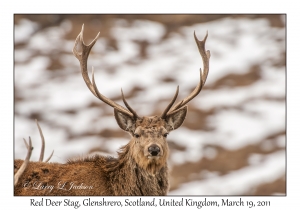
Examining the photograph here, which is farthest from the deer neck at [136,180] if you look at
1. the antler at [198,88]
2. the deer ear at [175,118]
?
the antler at [198,88]

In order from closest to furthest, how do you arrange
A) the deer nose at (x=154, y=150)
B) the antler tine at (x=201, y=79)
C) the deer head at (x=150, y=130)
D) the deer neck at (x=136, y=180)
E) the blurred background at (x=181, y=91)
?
the deer nose at (x=154, y=150)
the deer head at (x=150, y=130)
the deer neck at (x=136, y=180)
the antler tine at (x=201, y=79)
the blurred background at (x=181, y=91)

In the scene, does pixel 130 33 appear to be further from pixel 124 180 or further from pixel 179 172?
pixel 124 180

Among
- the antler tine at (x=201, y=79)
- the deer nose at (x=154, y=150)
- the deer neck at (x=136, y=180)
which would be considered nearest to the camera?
the deer nose at (x=154, y=150)

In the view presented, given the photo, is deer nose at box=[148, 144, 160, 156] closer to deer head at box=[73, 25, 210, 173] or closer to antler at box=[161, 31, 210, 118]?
deer head at box=[73, 25, 210, 173]

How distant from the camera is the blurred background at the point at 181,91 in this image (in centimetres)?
1597

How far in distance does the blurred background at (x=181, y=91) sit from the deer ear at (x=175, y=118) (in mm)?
6511

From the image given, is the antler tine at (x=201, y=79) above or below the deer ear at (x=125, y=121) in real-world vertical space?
above

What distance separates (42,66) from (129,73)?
406 cm

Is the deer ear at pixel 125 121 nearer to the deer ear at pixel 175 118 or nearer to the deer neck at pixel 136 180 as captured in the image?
the deer neck at pixel 136 180

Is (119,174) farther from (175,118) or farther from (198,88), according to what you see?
(198,88)

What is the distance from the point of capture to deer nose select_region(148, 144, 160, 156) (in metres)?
7.70

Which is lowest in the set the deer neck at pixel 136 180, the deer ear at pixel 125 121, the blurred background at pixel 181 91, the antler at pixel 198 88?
the deer neck at pixel 136 180

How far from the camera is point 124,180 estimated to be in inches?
320
